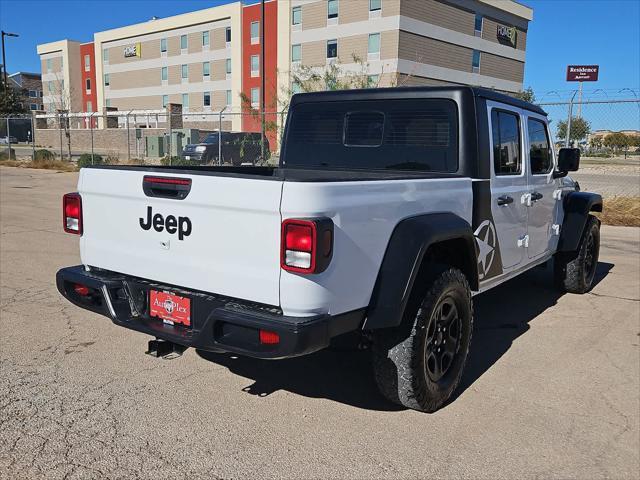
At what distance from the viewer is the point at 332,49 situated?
46.4 meters

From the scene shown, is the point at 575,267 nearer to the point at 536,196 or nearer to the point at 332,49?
the point at 536,196

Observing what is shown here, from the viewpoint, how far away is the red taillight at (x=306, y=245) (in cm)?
271

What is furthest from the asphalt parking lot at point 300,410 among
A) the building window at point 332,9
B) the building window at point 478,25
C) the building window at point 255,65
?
the building window at point 478,25

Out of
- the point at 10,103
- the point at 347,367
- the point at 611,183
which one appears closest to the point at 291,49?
the point at 10,103

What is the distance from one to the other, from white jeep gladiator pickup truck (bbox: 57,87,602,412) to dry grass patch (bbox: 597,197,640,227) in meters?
8.26

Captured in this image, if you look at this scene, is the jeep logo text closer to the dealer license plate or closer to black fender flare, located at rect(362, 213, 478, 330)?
the dealer license plate

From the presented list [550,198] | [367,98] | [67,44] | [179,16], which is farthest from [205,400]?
[67,44]

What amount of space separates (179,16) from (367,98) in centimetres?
5907

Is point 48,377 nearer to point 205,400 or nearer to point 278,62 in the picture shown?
point 205,400

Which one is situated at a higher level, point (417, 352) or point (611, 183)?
point (611, 183)

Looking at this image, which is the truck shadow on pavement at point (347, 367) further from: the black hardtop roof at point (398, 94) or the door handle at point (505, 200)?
the black hardtop roof at point (398, 94)

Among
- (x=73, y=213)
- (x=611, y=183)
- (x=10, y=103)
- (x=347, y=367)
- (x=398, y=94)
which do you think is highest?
(x=10, y=103)

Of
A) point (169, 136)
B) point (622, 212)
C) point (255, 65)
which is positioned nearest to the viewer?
point (622, 212)

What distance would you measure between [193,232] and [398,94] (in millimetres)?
2126
